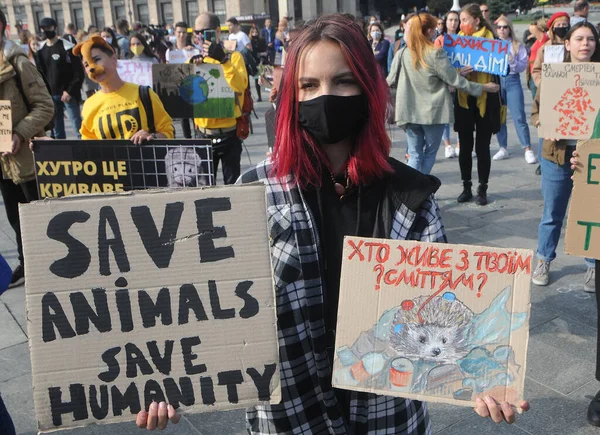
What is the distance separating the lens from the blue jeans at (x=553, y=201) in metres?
4.19

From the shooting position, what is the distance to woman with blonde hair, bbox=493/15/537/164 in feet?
25.3

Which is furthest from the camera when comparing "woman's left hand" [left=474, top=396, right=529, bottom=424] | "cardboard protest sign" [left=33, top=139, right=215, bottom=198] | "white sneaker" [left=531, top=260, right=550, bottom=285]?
"white sneaker" [left=531, top=260, right=550, bottom=285]

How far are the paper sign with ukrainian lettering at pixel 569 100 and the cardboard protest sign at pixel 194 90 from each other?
9.32 ft

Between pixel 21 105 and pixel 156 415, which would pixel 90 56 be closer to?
pixel 21 105

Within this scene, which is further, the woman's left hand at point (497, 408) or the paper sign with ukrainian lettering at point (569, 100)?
the paper sign with ukrainian lettering at point (569, 100)

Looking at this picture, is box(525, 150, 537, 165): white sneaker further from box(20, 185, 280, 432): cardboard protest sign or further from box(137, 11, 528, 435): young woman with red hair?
box(20, 185, 280, 432): cardboard protest sign

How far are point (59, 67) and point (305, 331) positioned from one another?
29.0 feet

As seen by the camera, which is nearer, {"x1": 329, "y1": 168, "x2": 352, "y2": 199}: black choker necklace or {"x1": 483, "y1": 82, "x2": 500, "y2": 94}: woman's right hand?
{"x1": 329, "y1": 168, "x2": 352, "y2": 199}: black choker necklace

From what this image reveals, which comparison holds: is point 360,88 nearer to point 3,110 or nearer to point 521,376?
point 521,376

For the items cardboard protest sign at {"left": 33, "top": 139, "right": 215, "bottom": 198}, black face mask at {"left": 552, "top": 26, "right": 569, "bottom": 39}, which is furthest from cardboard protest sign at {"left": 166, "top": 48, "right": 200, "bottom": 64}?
cardboard protest sign at {"left": 33, "top": 139, "right": 215, "bottom": 198}

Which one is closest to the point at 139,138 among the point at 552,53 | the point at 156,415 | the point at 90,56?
the point at 90,56

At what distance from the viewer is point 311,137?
1.78 metres

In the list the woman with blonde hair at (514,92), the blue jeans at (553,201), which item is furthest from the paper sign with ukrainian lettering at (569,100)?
the woman with blonde hair at (514,92)

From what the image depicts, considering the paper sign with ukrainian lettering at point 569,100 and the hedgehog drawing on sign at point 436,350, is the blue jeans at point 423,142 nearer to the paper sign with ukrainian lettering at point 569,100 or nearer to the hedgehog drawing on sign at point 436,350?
the paper sign with ukrainian lettering at point 569,100
